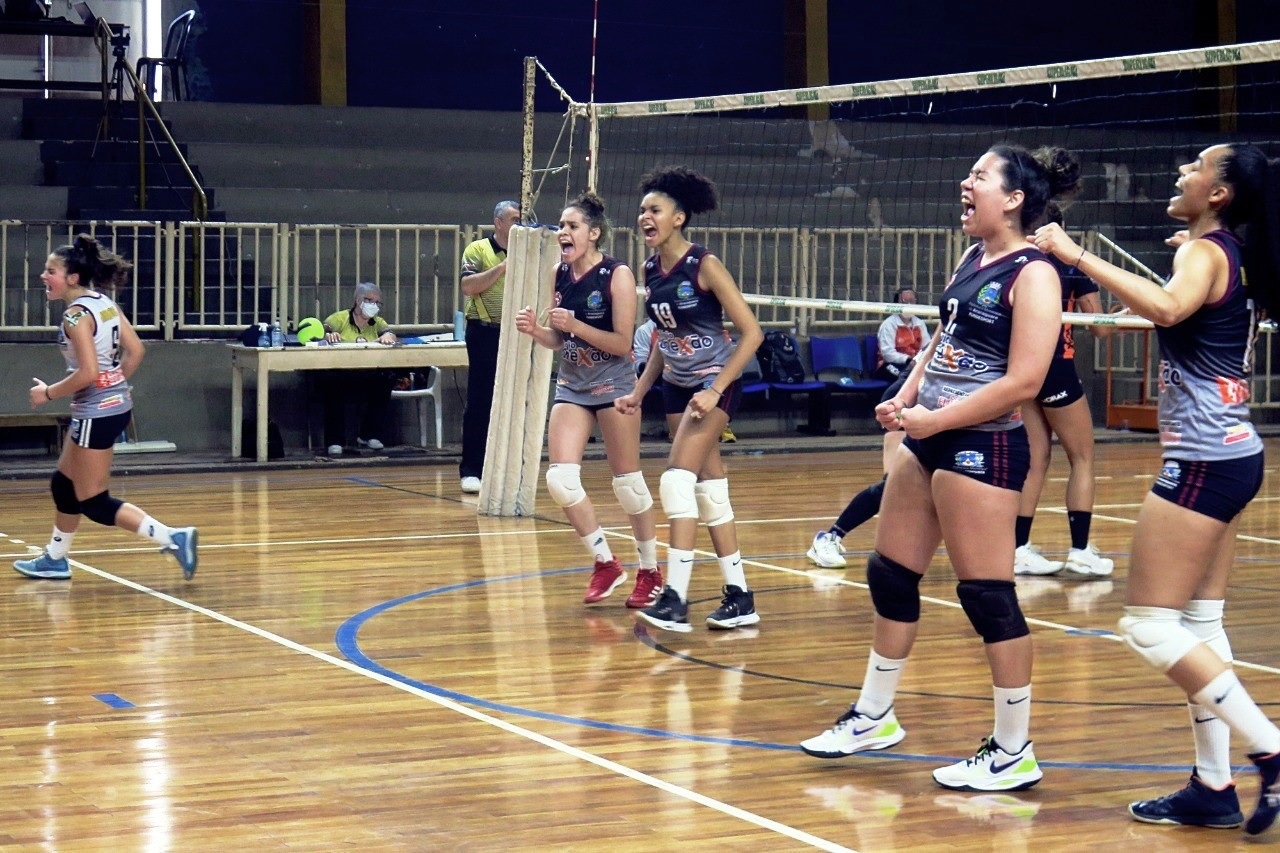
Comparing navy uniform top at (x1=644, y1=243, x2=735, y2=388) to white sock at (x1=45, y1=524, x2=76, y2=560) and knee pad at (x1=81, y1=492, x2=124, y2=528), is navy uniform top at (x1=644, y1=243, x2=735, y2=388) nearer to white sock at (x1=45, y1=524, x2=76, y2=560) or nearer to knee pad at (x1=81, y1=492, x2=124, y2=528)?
knee pad at (x1=81, y1=492, x2=124, y2=528)

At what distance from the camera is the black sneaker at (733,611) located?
6.78m

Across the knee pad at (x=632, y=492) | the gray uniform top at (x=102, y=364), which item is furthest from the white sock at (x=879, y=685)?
the gray uniform top at (x=102, y=364)

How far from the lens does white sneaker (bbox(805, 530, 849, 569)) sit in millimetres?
8398

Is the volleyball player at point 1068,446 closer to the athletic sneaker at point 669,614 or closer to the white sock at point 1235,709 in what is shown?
the athletic sneaker at point 669,614

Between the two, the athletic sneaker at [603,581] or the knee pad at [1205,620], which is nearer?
the knee pad at [1205,620]

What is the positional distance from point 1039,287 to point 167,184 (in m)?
12.3

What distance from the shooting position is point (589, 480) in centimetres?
1224

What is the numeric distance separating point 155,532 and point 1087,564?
14.0 feet

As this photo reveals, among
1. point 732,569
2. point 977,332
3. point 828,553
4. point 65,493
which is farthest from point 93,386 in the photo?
point 977,332

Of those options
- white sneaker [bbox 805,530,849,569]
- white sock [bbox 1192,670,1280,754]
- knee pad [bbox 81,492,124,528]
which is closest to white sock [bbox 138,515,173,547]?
knee pad [bbox 81,492,124,528]

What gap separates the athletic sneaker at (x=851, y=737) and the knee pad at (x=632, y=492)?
2356mm

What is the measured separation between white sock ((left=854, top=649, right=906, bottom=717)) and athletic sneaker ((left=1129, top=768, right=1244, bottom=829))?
30.8 inches

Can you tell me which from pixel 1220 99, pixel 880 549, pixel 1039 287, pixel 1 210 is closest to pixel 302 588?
pixel 880 549

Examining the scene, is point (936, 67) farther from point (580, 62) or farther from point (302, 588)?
point (302, 588)
